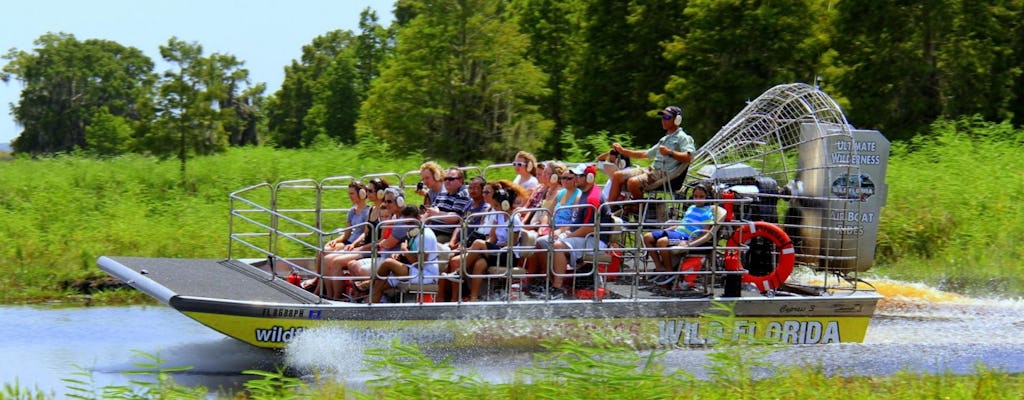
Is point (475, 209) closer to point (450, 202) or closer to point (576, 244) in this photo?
point (450, 202)

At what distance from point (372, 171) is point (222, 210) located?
13.7 feet

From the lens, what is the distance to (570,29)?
41969 millimetres

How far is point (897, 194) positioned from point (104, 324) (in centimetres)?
1357

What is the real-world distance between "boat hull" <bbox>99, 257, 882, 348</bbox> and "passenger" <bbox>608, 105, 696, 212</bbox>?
57.0 inches

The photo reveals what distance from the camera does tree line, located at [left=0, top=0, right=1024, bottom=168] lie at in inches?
1170

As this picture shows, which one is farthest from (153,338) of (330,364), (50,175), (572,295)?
(50,175)

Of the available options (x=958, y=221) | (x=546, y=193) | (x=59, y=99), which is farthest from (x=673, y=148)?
(x=59, y=99)

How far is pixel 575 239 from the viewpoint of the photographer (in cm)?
1254

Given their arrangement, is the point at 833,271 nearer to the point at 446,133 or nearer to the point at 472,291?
the point at 472,291

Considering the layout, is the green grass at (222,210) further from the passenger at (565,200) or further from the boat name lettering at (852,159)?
the passenger at (565,200)

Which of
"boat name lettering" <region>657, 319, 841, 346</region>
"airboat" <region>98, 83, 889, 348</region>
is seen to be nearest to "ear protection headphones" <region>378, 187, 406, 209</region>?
"airboat" <region>98, 83, 889, 348</region>

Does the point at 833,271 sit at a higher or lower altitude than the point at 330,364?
higher

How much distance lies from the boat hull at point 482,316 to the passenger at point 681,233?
648 mm

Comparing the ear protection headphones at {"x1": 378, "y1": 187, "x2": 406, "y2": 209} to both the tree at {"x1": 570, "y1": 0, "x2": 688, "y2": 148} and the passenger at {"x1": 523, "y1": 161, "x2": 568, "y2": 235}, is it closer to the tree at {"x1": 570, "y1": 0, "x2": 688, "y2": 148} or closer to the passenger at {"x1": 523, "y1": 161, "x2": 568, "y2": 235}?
the passenger at {"x1": 523, "y1": 161, "x2": 568, "y2": 235}
